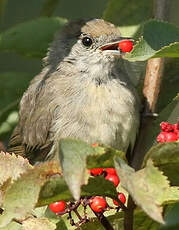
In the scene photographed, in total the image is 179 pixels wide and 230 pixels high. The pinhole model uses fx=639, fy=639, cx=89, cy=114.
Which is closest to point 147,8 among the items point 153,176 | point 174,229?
point 174,229

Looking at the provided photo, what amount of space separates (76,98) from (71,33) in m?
0.59

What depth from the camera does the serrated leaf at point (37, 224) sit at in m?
2.10

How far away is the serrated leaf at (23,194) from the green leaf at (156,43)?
0.52 metres

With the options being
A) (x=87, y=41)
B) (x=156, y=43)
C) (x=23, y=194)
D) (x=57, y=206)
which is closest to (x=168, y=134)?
(x=156, y=43)

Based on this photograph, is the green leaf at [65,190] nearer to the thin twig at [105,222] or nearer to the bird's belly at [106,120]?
the thin twig at [105,222]

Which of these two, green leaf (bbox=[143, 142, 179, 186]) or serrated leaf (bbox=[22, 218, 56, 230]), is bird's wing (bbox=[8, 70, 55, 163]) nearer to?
serrated leaf (bbox=[22, 218, 56, 230])

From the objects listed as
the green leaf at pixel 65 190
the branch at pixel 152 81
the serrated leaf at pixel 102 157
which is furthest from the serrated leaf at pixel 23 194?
the branch at pixel 152 81

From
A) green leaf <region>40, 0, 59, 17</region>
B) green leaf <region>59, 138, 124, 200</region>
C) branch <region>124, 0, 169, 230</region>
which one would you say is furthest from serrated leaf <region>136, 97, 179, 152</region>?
green leaf <region>40, 0, 59, 17</region>

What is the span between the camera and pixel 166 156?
1.89 meters

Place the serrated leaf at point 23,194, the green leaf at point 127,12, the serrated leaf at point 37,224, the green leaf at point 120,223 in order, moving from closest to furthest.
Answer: the serrated leaf at point 23,194 < the serrated leaf at point 37,224 < the green leaf at point 120,223 < the green leaf at point 127,12

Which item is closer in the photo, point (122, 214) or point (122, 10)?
point (122, 214)

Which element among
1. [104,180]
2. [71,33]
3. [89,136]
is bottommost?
[89,136]

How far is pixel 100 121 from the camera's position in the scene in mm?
4055

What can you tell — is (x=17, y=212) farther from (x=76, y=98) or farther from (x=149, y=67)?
(x=76, y=98)
